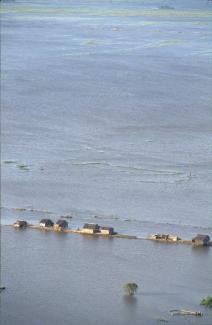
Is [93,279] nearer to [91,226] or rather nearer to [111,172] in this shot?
[91,226]

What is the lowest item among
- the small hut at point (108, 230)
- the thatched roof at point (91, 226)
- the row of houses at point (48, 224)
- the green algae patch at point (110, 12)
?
the small hut at point (108, 230)

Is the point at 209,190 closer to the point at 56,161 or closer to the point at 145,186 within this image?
the point at 145,186

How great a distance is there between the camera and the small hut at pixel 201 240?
567 centimetres

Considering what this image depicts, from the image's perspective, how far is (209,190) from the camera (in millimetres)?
6188

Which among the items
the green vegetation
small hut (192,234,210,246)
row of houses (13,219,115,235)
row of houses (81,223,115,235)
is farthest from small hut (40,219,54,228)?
the green vegetation

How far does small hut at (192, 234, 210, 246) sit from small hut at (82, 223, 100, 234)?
519 millimetres

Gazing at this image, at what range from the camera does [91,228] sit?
235 inches

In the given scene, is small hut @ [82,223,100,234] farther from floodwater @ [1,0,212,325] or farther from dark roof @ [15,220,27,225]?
dark roof @ [15,220,27,225]

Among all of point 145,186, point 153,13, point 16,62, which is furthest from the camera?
point 153,13

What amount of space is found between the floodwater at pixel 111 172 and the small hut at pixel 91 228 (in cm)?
7

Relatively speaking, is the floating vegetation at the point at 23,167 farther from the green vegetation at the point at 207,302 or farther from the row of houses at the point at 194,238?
the green vegetation at the point at 207,302

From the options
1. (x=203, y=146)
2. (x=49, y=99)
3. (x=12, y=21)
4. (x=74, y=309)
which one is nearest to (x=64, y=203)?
(x=203, y=146)

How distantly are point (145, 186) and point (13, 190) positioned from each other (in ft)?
2.54

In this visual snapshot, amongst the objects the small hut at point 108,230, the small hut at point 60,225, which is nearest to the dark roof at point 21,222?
the small hut at point 60,225
